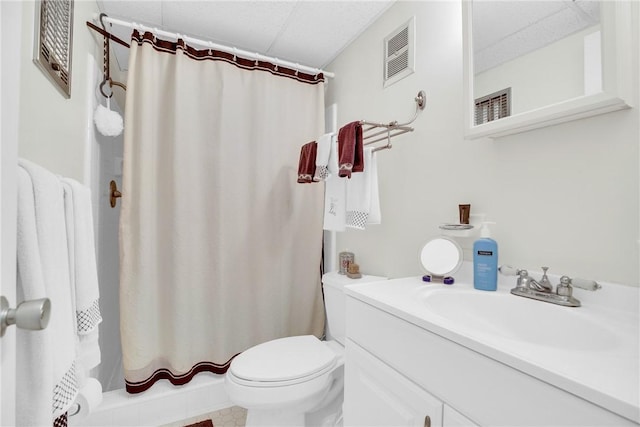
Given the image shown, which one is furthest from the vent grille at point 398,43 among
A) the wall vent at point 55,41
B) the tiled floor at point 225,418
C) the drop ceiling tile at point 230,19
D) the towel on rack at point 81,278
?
the tiled floor at point 225,418

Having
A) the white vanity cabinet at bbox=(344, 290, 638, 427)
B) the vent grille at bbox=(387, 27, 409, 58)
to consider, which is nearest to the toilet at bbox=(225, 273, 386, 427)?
the white vanity cabinet at bbox=(344, 290, 638, 427)

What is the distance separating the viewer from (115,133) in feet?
4.94

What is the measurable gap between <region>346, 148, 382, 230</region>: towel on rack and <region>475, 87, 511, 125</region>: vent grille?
1.69 feet

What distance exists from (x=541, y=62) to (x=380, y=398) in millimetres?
1099

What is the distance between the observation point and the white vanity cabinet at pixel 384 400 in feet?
2.30

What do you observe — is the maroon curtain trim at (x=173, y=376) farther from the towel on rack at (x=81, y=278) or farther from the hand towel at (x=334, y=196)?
the hand towel at (x=334, y=196)

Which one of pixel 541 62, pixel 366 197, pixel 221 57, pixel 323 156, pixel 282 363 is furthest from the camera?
pixel 221 57

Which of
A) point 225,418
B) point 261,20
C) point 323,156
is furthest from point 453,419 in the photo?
point 261,20

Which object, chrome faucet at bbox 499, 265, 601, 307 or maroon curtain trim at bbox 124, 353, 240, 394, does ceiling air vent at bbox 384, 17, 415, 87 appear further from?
maroon curtain trim at bbox 124, 353, 240, 394

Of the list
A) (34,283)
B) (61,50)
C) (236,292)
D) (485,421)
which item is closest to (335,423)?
(236,292)

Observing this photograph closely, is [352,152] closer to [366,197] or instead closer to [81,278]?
[366,197]

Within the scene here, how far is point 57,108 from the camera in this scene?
1.05 meters

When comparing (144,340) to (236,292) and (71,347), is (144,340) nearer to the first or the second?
(236,292)

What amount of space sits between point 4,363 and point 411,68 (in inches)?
63.1
